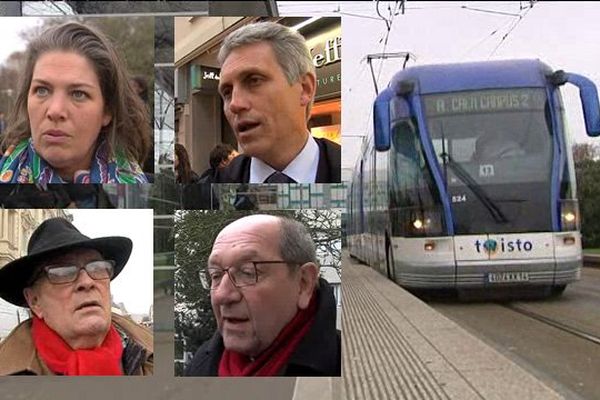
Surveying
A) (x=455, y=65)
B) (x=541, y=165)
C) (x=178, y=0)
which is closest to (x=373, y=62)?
(x=455, y=65)

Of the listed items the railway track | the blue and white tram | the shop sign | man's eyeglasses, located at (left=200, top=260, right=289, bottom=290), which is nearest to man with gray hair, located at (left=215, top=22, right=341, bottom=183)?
the shop sign

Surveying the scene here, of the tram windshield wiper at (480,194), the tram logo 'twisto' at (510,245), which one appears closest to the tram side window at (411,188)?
the tram windshield wiper at (480,194)

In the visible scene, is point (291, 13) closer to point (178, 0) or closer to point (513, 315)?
point (513, 315)

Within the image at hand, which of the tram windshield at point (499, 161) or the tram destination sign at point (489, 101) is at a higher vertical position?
the tram destination sign at point (489, 101)

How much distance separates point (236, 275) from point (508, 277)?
1434mm

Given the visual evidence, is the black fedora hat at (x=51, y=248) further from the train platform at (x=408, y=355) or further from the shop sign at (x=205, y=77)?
the train platform at (x=408, y=355)

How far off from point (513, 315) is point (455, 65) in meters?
1.35


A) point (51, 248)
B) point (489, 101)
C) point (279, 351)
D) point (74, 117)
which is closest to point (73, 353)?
point (51, 248)

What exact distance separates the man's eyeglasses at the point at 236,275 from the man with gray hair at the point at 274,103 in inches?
18.7

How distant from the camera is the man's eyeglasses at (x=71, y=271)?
12.3 feet

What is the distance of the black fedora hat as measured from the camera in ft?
12.1

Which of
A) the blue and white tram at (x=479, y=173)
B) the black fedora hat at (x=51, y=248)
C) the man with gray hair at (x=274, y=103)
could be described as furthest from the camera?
the black fedora hat at (x=51, y=248)

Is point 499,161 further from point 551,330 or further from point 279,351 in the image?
point 279,351

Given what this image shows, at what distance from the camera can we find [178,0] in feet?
29.3
